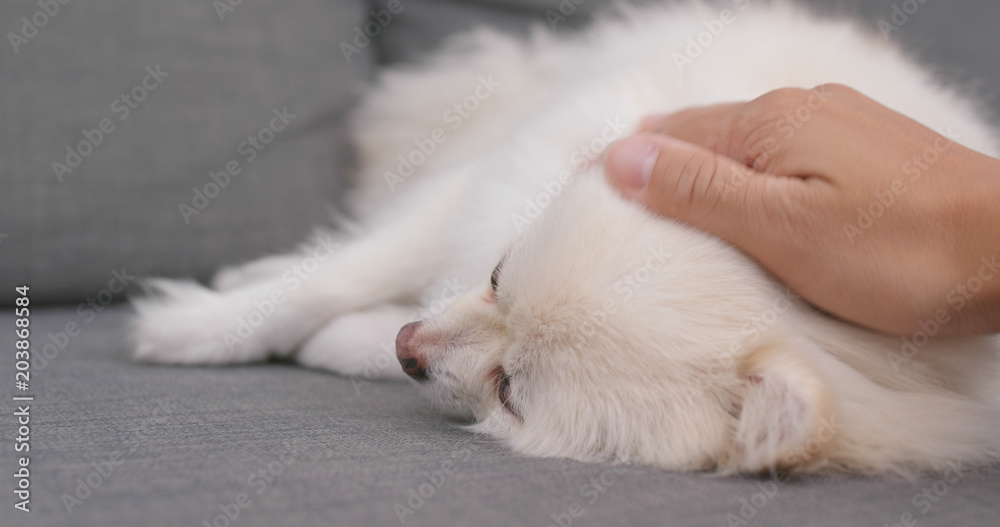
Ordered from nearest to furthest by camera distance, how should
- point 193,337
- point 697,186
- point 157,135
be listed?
point 697,186
point 193,337
point 157,135

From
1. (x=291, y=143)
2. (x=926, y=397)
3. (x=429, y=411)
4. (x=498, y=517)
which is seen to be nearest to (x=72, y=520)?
(x=498, y=517)

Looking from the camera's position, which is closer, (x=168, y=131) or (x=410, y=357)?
(x=410, y=357)

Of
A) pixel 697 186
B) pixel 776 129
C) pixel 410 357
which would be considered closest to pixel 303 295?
pixel 410 357

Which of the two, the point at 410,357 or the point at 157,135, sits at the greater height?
the point at 157,135

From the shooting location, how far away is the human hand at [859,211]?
1.10m

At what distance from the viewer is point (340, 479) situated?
3.19 feet

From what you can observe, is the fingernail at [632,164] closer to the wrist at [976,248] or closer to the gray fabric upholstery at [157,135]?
the wrist at [976,248]

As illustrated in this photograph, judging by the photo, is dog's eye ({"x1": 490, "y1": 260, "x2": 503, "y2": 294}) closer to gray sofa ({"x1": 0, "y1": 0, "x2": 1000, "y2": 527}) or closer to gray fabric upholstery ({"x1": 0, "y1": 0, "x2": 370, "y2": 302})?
gray sofa ({"x1": 0, "y1": 0, "x2": 1000, "y2": 527})

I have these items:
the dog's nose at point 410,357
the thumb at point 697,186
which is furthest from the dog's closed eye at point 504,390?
the thumb at point 697,186

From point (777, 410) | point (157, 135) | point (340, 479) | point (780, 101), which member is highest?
point (780, 101)

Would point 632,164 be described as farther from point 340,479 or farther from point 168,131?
point 168,131

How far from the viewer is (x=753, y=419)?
3.56ft

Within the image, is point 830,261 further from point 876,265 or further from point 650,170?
point 650,170

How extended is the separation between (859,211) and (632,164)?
1.16 feet
